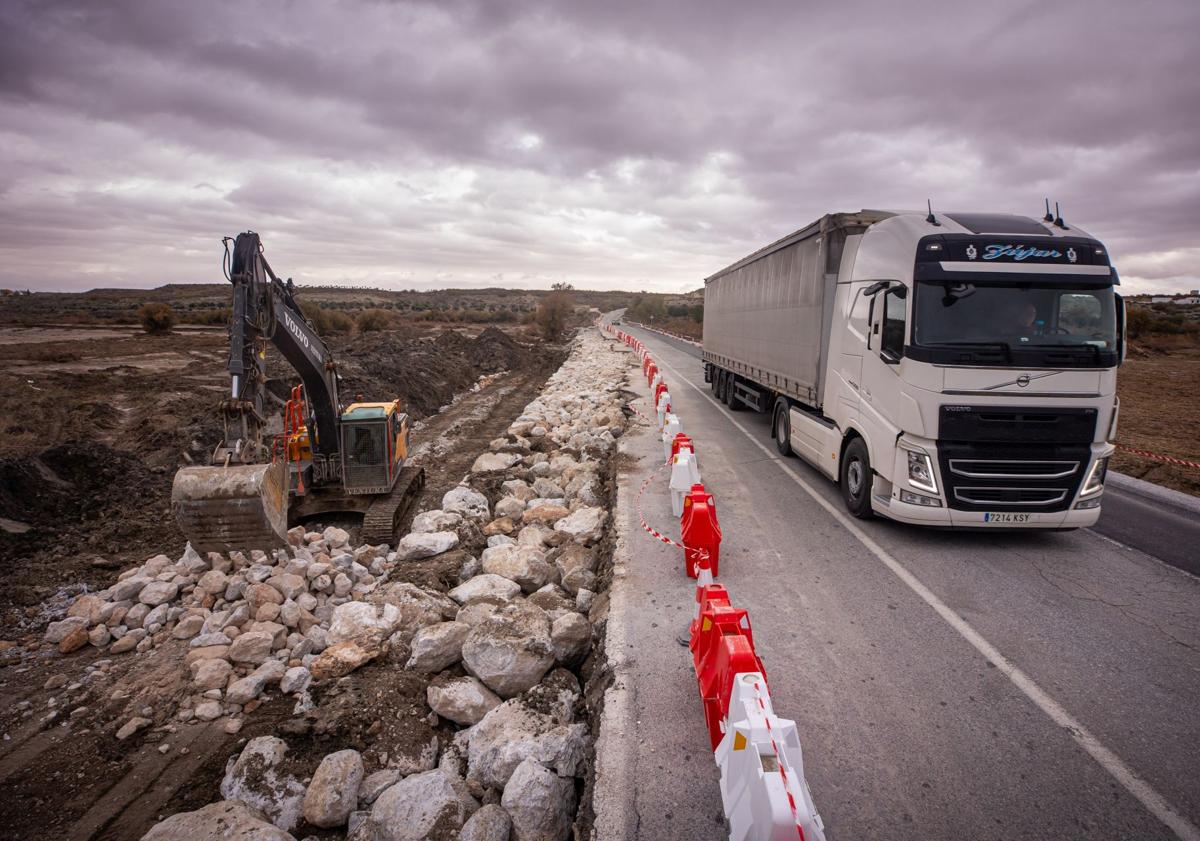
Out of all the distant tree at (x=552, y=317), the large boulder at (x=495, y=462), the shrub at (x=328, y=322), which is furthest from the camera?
the distant tree at (x=552, y=317)

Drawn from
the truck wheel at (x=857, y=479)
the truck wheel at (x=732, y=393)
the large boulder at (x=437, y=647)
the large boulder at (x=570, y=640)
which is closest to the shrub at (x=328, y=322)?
the truck wheel at (x=732, y=393)

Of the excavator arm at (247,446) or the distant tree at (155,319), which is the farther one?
the distant tree at (155,319)

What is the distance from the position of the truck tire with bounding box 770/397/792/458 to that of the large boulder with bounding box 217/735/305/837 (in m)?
9.06

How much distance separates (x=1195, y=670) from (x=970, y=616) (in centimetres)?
150

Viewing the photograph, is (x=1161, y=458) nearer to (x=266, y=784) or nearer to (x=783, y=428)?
(x=783, y=428)

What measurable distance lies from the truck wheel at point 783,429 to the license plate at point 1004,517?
4394 millimetres

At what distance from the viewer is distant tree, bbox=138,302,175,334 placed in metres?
38.9

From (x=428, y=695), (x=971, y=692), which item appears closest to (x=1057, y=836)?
(x=971, y=692)

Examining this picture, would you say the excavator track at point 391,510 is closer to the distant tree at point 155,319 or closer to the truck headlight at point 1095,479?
the truck headlight at point 1095,479

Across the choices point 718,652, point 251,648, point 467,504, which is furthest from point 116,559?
point 718,652

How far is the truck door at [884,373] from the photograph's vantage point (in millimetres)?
6953

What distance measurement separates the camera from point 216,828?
3.39 m

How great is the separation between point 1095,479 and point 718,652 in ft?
18.5

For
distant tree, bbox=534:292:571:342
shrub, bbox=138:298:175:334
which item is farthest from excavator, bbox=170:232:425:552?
distant tree, bbox=534:292:571:342
